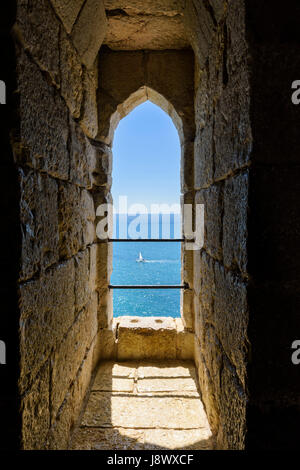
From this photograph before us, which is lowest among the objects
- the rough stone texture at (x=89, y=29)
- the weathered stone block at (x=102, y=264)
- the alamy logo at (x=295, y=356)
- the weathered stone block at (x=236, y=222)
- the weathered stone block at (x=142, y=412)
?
the weathered stone block at (x=142, y=412)

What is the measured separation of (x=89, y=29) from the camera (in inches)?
81.5

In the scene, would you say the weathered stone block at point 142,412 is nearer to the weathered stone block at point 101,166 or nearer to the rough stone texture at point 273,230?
the rough stone texture at point 273,230

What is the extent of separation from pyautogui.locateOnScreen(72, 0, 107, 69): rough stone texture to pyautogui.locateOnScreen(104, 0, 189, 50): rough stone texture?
0.64ft

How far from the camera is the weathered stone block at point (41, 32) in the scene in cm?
118

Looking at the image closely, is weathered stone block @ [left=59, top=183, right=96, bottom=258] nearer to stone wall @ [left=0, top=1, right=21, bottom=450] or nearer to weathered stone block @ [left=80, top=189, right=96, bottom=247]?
weathered stone block @ [left=80, top=189, right=96, bottom=247]

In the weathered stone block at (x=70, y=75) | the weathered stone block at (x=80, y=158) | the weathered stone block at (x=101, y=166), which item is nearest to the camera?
the weathered stone block at (x=70, y=75)

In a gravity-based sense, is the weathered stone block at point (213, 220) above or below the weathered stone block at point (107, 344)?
above

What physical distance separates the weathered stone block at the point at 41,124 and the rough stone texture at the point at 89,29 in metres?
0.56

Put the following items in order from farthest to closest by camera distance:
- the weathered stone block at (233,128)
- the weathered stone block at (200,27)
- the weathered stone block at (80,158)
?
1. the weathered stone block at (80,158)
2. the weathered stone block at (200,27)
3. the weathered stone block at (233,128)

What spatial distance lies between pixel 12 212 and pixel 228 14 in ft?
4.52

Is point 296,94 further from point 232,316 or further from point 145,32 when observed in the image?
point 145,32

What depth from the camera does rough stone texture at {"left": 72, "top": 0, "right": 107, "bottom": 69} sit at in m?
1.89

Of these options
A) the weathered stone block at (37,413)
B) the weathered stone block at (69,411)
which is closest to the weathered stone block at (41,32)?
the weathered stone block at (37,413)

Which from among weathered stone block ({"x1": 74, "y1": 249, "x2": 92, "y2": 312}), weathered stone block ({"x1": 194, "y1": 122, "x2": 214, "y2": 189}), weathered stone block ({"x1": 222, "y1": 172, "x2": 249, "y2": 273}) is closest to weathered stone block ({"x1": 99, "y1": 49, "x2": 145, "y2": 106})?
weathered stone block ({"x1": 194, "y1": 122, "x2": 214, "y2": 189})
